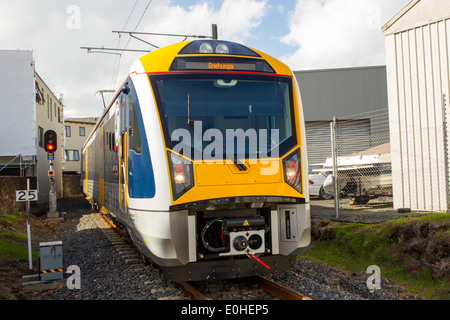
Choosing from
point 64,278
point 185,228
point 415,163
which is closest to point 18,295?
point 64,278

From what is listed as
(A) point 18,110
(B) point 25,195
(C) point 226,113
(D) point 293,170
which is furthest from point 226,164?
(A) point 18,110

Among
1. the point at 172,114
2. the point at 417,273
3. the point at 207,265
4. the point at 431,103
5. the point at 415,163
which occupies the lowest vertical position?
the point at 417,273

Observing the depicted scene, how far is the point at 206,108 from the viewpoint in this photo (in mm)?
5820

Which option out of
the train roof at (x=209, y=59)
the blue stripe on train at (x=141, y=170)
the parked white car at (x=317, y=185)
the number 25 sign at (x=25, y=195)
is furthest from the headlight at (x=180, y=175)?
the parked white car at (x=317, y=185)

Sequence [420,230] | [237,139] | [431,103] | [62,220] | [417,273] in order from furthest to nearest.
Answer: [62,220] → [431,103] → [420,230] → [417,273] → [237,139]

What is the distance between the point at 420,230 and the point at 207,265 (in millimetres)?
4284

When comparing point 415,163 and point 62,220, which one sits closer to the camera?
point 415,163

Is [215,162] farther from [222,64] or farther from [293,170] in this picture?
[222,64]

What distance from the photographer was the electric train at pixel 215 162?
5402 mm

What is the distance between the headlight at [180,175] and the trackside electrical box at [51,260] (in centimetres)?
289

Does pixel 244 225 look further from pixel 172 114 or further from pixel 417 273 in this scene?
pixel 417 273

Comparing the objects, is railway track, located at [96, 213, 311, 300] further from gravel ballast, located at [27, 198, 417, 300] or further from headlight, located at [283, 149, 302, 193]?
headlight, located at [283, 149, 302, 193]

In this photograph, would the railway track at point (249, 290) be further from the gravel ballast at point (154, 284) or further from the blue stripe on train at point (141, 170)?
the blue stripe on train at point (141, 170)

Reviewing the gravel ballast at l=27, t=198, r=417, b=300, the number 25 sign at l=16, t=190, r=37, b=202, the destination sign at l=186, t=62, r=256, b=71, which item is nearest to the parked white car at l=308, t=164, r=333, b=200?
the gravel ballast at l=27, t=198, r=417, b=300
